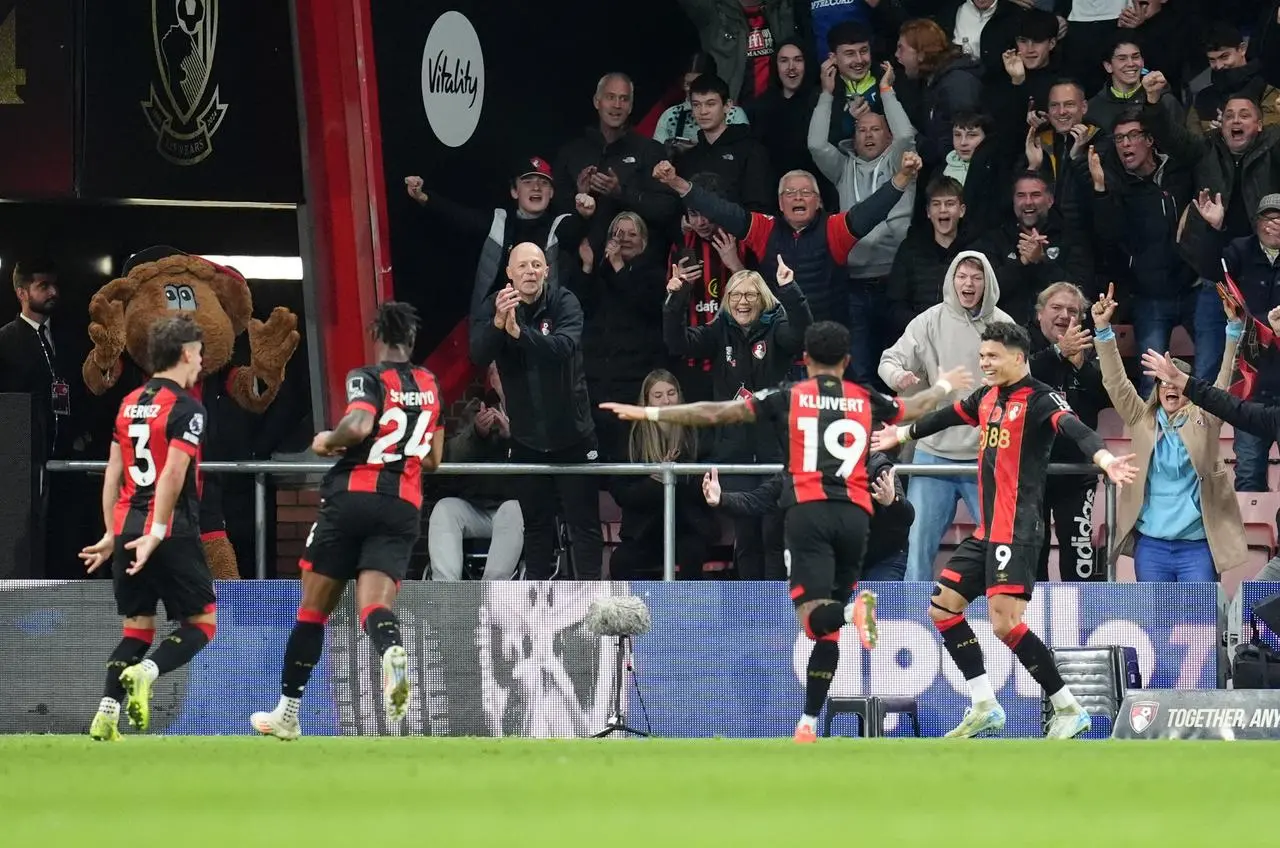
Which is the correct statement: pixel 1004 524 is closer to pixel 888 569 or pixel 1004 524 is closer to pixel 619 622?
pixel 888 569

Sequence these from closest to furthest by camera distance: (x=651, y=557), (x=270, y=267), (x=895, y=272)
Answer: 1. (x=651, y=557)
2. (x=895, y=272)
3. (x=270, y=267)

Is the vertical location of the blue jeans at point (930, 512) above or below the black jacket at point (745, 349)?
below

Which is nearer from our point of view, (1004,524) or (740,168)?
(1004,524)

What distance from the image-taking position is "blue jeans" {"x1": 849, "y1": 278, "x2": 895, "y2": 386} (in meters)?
12.9

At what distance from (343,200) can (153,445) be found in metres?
3.89

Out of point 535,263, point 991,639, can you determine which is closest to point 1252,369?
point 991,639

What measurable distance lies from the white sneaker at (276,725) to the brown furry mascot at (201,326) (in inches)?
112

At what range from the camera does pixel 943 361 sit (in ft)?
39.0

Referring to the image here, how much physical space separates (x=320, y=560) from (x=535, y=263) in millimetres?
2685

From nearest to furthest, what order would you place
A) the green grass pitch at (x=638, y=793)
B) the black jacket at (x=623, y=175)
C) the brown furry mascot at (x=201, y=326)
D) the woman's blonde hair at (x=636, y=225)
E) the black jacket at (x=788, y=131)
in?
the green grass pitch at (x=638, y=793) → the brown furry mascot at (x=201, y=326) → the woman's blonde hair at (x=636, y=225) → the black jacket at (x=623, y=175) → the black jacket at (x=788, y=131)

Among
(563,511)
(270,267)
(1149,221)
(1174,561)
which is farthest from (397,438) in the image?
(270,267)

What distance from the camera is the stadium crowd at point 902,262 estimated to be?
11.7 m

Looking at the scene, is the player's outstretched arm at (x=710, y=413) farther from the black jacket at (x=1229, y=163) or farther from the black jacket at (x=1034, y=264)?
the black jacket at (x=1229, y=163)

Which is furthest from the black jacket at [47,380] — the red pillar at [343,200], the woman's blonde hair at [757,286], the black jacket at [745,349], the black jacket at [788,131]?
the black jacket at [788,131]
